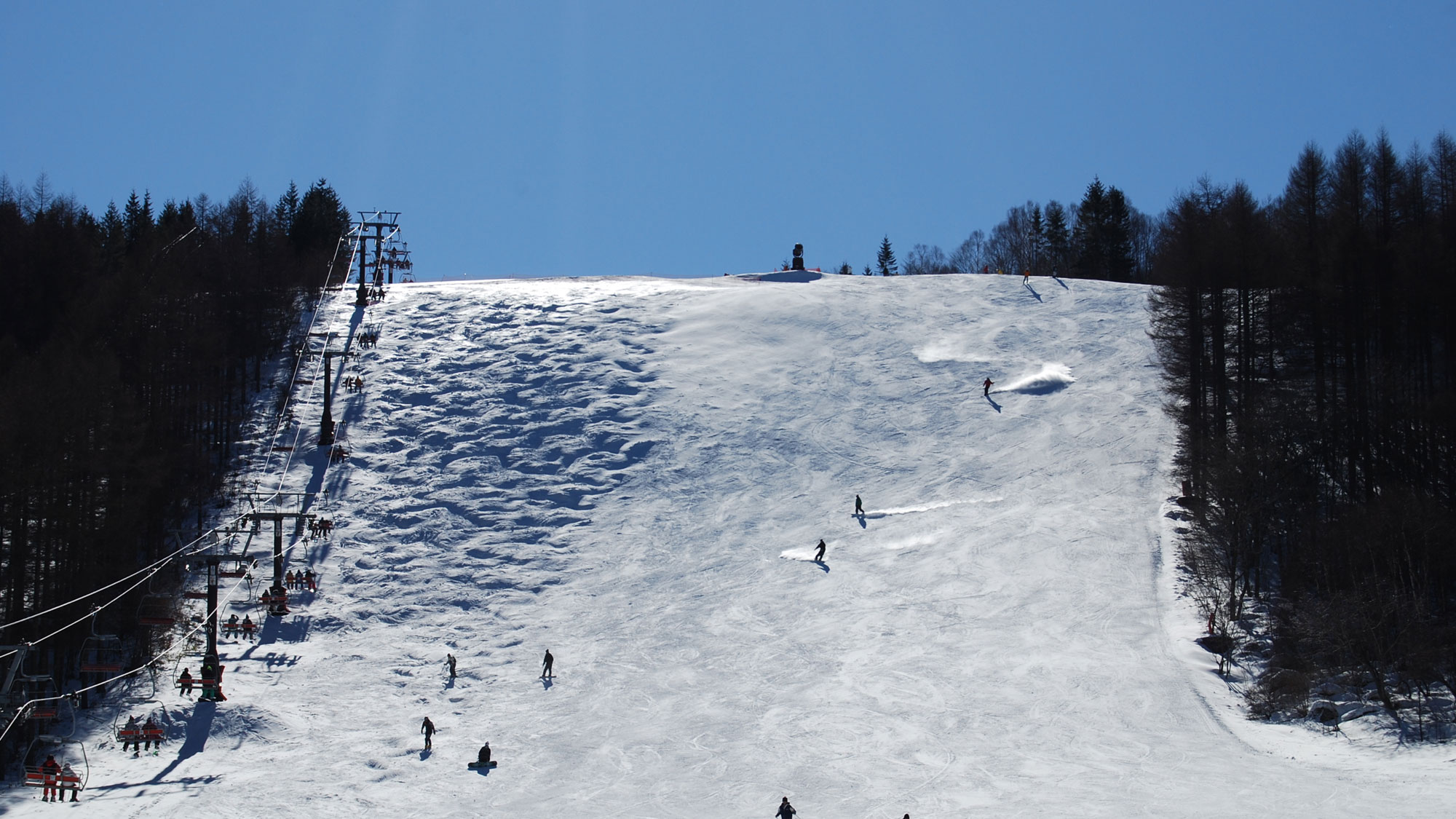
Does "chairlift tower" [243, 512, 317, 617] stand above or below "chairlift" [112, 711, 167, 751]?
above

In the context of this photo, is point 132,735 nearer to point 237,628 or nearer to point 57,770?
point 57,770

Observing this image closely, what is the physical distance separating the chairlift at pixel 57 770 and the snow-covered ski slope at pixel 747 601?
0.50 m

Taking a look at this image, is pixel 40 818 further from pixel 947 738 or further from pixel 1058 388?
pixel 1058 388

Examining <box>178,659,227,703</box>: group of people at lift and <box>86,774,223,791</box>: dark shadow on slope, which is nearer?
<box>86,774,223,791</box>: dark shadow on slope

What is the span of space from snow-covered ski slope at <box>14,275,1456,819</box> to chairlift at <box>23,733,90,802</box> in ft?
1.65

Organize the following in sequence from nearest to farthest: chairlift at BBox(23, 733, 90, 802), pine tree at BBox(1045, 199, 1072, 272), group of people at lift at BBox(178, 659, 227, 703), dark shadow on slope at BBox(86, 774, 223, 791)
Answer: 1. chairlift at BBox(23, 733, 90, 802)
2. dark shadow on slope at BBox(86, 774, 223, 791)
3. group of people at lift at BBox(178, 659, 227, 703)
4. pine tree at BBox(1045, 199, 1072, 272)

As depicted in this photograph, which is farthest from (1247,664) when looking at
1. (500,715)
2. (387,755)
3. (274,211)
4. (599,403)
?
(274,211)

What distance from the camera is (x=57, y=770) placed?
24469 millimetres

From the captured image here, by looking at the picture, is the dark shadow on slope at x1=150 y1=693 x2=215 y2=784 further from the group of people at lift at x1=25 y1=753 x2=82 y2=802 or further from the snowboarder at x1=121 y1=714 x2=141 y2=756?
the group of people at lift at x1=25 y1=753 x2=82 y2=802

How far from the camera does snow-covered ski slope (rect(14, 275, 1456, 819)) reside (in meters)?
24.6

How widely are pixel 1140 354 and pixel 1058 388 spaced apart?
505 centimetres

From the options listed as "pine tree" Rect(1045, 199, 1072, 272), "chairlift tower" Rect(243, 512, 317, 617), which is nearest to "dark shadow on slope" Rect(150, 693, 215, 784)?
"chairlift tower" Rect(243, 512, 317, 617)

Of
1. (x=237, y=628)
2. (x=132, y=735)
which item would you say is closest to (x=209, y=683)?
(x=132, y=735)

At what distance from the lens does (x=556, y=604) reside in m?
34.6
